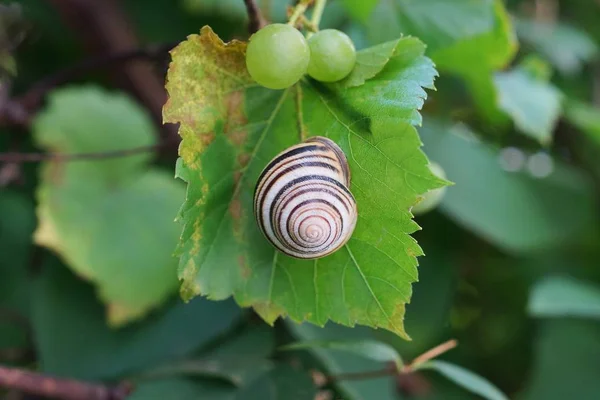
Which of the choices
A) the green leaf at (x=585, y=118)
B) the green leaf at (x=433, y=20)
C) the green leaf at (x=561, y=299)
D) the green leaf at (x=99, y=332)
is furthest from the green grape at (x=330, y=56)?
the green leaf at (x=585, y=118)

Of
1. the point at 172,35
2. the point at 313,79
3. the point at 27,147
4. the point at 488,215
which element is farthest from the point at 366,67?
the point at 172,35

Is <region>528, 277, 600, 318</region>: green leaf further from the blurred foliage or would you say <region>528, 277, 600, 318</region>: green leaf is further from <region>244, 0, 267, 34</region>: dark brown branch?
<region>244, 0, 267, 34</region>: dark brown branch

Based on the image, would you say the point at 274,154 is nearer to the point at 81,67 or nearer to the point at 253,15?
the point at 253,15

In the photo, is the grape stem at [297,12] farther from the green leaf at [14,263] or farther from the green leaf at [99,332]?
the green leaf at [14,263]

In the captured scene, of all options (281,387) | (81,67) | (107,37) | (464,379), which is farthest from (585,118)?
(107,37)

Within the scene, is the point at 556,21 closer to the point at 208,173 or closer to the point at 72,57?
→ the point at 72,57
